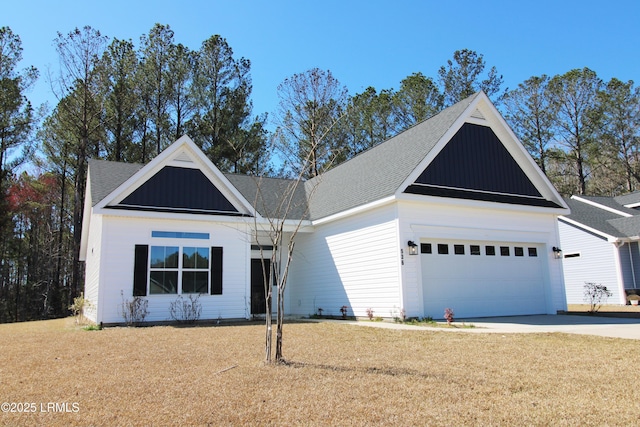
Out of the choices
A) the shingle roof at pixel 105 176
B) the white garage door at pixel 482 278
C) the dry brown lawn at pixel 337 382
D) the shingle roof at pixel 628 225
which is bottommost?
the dry brown lawn at pixel 337 382

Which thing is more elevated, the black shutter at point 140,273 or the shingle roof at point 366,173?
the shingle roof at point 366,173

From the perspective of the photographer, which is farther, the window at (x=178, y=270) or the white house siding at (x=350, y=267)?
the window at (x=178, y=270)

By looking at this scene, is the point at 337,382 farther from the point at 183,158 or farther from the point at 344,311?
the point at 183,158

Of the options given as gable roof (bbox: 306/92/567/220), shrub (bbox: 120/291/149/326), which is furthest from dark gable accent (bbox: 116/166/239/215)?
gable roof (bbox: 306/92/567/220)

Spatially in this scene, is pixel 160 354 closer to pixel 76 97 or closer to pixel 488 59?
pixel 76 97

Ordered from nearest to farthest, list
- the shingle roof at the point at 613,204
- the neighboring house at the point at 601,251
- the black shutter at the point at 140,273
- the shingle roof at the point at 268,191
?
the black shutter at the point at 140,273 < the shingle roof at the point at 268,191 < the neighboring house at the point at 601,251 < the shingle roof at the point at 613,204

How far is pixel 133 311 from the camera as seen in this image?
13.0 meters

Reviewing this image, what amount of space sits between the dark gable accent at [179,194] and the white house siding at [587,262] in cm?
1713

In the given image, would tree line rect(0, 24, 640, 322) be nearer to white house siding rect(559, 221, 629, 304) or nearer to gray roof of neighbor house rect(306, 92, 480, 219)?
gray roof of neighbor house rect(306, 92, 480, 219)

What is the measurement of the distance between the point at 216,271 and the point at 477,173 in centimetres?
852

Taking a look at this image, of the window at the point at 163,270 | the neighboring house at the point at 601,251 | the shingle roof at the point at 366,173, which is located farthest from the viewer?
the neighboring house at the point at 601,251

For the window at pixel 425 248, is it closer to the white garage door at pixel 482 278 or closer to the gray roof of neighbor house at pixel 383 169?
the white garage door at pixel 482 278

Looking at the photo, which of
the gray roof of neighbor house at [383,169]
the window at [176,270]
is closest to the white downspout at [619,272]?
the gray roof of neighbor house at [383,169]

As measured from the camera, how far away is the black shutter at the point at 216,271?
14232mm
